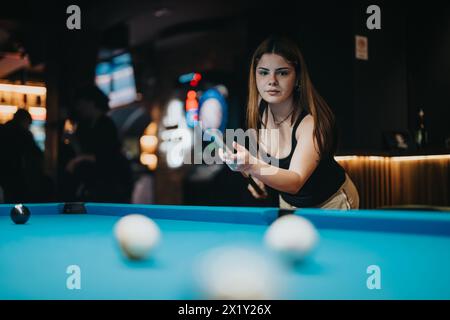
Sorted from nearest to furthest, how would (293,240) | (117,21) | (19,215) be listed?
(293,240) → (19,215) → (117,21)

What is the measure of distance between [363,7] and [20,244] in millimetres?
3927

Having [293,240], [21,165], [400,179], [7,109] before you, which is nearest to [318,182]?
[400,179]

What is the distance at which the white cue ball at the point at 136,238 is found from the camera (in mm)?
1492

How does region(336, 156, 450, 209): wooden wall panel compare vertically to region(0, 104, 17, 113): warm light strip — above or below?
below

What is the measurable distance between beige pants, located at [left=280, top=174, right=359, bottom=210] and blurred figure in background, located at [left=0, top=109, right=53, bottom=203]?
2.72 metres

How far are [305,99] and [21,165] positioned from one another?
3083 millimetres

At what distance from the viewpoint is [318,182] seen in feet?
14.3

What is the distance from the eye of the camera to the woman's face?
Result: 4547 millimetres

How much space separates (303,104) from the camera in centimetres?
448

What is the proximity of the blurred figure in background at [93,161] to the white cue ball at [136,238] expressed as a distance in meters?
4.02

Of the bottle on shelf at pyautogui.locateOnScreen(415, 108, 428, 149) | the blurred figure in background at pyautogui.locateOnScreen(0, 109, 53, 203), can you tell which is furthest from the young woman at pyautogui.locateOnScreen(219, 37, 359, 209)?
the blurred figure in background at pyautogui.locateOnScreen(0, 109, 53, 203)

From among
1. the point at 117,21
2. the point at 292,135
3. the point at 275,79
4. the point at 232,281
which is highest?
the point at 117,21

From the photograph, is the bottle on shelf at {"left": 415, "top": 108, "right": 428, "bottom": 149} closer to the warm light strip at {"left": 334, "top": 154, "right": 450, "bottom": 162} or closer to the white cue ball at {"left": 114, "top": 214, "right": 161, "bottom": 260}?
the warm light strip at {"left": 334, "top": 154, "right": 450, "bottom": 162}

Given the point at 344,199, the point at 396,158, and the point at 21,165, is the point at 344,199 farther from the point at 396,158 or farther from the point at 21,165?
the point at 21,165
